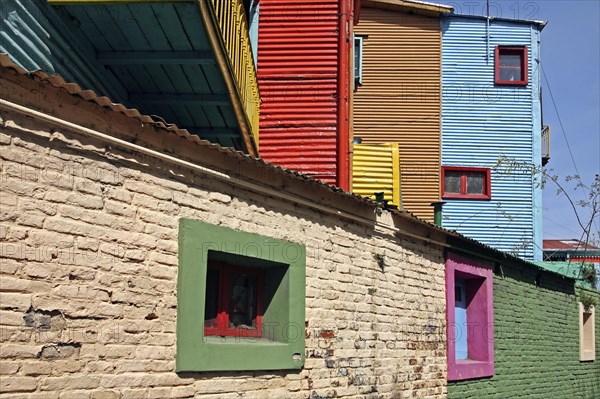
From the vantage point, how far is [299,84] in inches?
482

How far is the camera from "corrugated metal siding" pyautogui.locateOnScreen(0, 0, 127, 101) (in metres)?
6.02

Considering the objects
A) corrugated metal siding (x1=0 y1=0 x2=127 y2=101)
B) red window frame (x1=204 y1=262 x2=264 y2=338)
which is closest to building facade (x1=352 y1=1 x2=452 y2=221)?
corrugated metal siding (x1=0 y1=0 x2=127 y2=101)

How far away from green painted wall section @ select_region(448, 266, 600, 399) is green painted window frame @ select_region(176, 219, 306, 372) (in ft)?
13.5

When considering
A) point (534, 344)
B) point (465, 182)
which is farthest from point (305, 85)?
point (465, 182)

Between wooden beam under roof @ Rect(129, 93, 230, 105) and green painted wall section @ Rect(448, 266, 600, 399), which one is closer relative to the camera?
wooden beam under roof @ Rect(129, 93, 230, 105)

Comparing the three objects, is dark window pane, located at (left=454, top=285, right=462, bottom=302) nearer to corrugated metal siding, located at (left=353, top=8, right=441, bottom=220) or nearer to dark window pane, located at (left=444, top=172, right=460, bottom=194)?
corrugated metal siding, located at (left=353, top=8, right=441, bottom=220)

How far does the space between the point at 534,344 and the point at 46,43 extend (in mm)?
10168

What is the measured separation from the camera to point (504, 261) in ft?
41.4

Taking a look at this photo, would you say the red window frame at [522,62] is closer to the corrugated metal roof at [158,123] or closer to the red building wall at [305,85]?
the red building wall at [305,85]

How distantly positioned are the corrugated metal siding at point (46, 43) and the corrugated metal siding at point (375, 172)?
5771 millimetres

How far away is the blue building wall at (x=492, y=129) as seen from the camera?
20.6 metres

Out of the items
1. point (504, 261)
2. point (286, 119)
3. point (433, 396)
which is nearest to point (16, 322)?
point (433, 396)

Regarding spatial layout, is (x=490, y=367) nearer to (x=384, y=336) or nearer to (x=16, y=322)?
(x=384, y=336)

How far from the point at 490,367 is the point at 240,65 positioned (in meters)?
6.01
